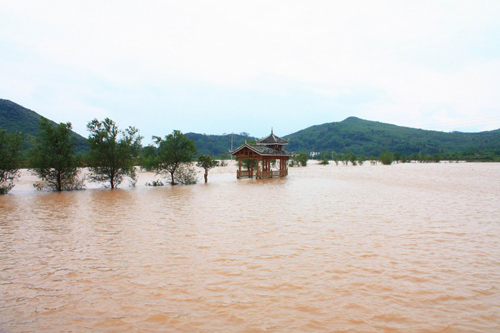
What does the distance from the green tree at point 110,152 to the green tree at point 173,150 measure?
1956 mm

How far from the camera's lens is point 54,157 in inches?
831

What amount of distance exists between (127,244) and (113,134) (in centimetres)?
1822

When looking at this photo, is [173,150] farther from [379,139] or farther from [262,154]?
[379,139]

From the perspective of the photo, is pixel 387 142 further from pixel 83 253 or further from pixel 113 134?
pixel 83 253

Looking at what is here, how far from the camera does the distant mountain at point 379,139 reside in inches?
4222

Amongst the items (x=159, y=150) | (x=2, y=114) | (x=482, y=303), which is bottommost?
(x=482, y=303)

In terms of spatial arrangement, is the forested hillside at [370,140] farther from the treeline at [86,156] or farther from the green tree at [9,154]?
the green tree at [9,154]

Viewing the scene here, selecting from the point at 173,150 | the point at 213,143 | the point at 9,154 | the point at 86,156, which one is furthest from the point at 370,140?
the point at 9,154

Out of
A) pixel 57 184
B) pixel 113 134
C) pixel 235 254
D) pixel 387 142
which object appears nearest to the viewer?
pixel 235 254

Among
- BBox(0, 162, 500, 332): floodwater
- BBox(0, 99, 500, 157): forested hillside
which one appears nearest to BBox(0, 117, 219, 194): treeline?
BBox(0, 162, 500, 332): floodwater

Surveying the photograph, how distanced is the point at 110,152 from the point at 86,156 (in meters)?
1.72

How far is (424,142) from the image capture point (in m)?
117

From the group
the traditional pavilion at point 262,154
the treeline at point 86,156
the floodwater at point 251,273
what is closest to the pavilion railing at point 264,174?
the traditional pavilion at point 262,154

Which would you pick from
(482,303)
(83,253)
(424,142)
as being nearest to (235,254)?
(83,253)
